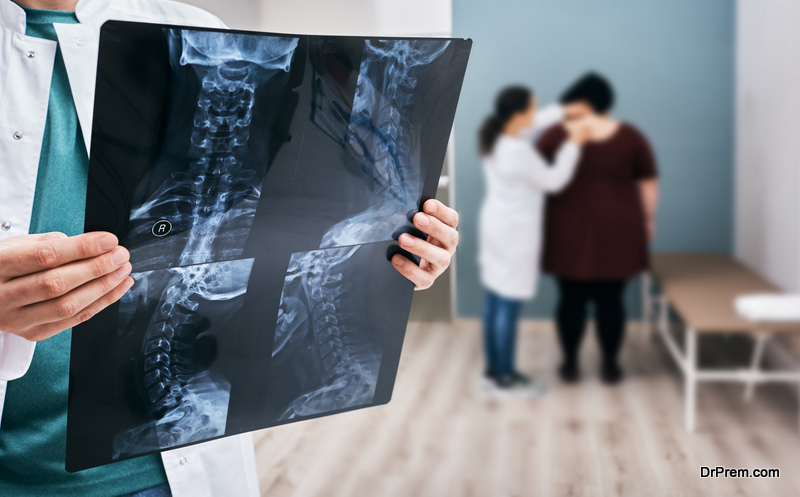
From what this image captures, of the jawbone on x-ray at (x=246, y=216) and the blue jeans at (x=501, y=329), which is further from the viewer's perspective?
the blue jeans at (x=501, y=329)

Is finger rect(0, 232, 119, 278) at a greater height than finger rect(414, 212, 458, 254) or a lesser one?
greater

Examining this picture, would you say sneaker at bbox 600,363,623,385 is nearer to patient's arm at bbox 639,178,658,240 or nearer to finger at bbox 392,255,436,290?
patient's arm at bbox 639,178,658,240

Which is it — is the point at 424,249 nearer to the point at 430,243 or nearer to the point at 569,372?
the point at 430,243

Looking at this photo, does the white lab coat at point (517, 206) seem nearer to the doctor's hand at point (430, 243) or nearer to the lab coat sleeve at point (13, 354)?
the doctor's hand at point (430, 243)

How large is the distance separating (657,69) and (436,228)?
3.19 ft

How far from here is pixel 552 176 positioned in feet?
4.40

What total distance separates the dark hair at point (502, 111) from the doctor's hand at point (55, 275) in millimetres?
1052

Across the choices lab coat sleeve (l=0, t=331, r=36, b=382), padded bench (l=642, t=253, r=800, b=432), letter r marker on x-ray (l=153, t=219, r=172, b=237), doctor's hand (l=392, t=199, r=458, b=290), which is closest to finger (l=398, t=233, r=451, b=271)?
doctor's hand (l=392, t=199, r=458, b=290)

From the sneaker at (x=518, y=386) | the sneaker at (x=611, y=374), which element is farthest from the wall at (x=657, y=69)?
the sneaker at (x=518, y=386)

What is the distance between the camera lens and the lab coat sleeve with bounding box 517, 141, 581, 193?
1326mm

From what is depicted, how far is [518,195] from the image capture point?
1365mm

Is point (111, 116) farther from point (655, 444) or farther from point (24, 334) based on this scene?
point (655, 444)

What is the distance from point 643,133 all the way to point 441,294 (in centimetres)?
58

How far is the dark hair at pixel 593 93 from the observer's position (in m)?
1.29
